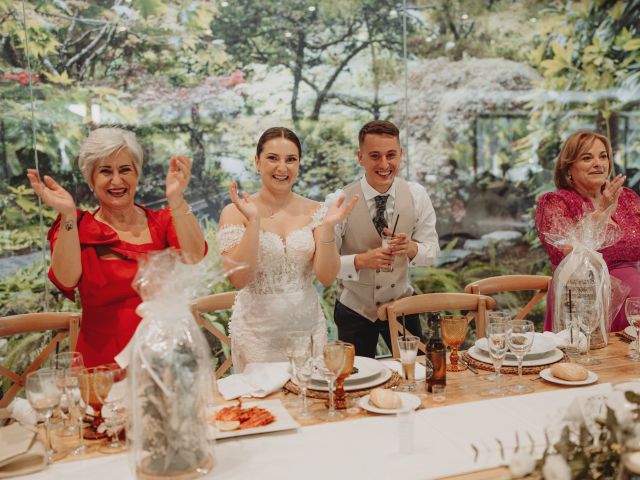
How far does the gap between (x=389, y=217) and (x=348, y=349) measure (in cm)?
156

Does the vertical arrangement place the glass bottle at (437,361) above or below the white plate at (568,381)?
above

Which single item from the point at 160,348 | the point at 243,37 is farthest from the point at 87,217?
the point at 243,37

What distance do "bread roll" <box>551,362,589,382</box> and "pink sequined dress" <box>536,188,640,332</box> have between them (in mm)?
1058

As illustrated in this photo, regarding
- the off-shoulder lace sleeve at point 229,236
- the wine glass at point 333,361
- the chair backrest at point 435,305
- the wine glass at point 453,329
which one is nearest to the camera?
the wine glass at point 333,361

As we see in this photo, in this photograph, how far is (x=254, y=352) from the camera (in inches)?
104

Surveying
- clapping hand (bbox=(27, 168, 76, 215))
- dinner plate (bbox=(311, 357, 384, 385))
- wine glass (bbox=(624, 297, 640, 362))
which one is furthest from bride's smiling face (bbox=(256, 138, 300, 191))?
wine glass (bbox=(624, 297, 640, 362))

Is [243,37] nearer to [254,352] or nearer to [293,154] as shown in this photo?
[293,154]

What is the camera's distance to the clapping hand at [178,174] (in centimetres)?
208

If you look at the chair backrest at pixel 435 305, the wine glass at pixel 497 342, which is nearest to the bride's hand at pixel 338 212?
the chair backrest at pixel 435 305

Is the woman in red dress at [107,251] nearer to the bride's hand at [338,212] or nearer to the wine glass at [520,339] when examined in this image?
the bride's hand at [338,212]

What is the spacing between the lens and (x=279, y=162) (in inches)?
101

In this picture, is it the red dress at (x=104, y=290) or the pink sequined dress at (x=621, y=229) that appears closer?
the red dress at (x=104, y=290)

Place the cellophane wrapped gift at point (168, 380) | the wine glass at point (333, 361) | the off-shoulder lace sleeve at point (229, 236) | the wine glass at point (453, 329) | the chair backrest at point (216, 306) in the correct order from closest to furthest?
1. the cellophane wrapped gift at point (168, 380)
2. the wine glass at point (333, 361)
3. the wine glass at point (453, 329)
4. the off-shoulder lace sleeve at point (229, 236)
5. the chair backrest at point (216, 306)

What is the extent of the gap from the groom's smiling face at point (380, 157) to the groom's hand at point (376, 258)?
14.7 inches
